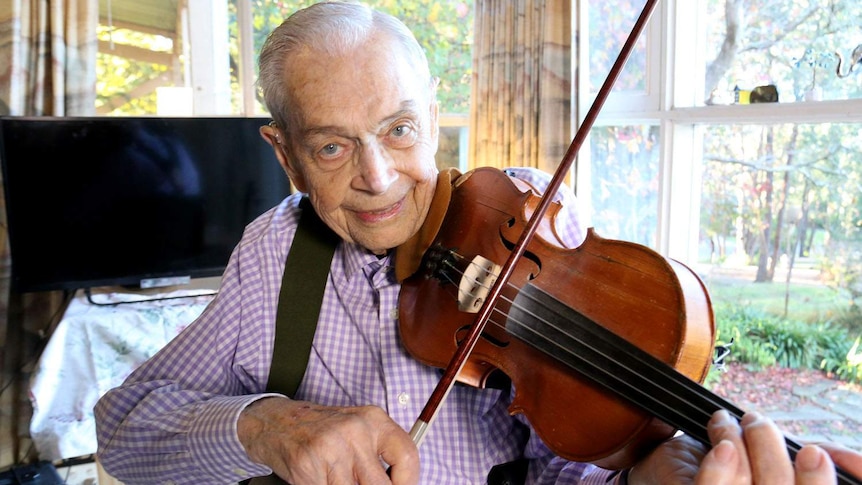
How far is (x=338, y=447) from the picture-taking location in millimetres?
778

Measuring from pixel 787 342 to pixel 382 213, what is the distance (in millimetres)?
1597

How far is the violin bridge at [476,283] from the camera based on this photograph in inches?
36.4

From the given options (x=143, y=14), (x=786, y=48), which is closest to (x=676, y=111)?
(x=786, y=48)

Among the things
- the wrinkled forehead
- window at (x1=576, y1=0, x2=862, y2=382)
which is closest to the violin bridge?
the wrinkled forehead

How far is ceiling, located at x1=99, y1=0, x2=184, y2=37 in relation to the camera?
292cm

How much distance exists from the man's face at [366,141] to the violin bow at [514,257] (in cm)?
21

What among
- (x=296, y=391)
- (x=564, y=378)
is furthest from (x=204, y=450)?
(x=564, y=378)

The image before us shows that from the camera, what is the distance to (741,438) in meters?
0.62

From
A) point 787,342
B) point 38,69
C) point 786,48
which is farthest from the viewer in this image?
point 38,69

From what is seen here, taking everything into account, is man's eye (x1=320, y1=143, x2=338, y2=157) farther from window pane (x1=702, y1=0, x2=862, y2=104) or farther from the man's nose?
window pane (x1=702, y1=0, x2=862, y2=104)

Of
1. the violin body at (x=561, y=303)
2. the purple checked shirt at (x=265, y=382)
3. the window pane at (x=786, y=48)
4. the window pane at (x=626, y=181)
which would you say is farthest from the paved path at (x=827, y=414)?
the violin body at (x=561, y=303)

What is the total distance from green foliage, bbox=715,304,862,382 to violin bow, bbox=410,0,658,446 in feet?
4.75

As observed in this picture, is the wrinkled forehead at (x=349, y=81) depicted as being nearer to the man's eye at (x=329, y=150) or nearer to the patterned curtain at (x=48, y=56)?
the man's eye at (x=329, y=150)

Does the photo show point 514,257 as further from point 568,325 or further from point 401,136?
point 401,136
